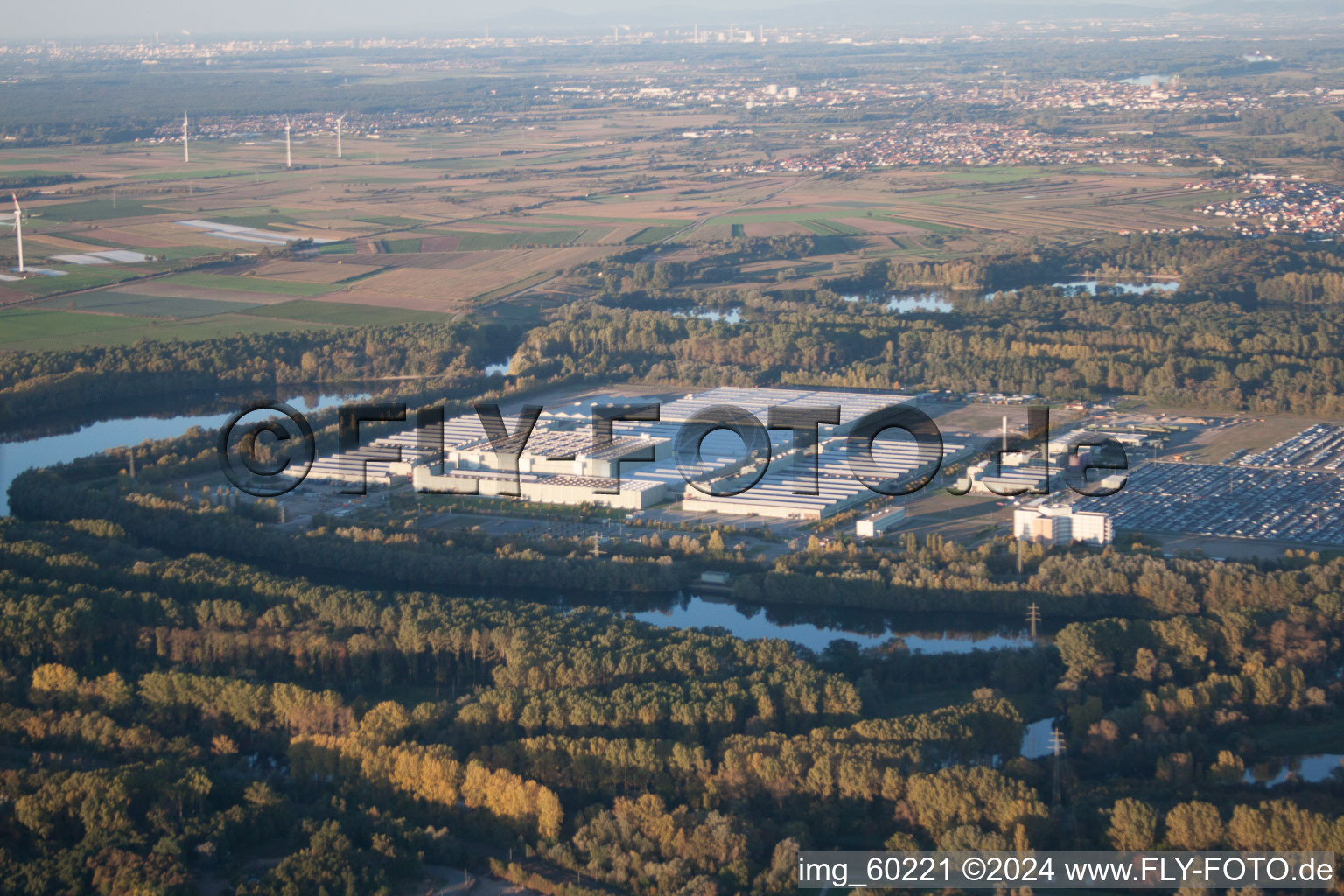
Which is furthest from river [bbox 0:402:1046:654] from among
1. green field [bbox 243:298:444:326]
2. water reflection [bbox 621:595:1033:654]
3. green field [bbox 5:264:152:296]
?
green field [bbox 5:264:152:296]

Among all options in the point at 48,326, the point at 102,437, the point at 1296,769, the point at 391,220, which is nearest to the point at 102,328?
the point at 48,326

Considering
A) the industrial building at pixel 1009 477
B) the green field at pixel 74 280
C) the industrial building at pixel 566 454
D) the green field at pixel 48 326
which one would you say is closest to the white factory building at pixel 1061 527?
the industrial building at pixel 1009 477

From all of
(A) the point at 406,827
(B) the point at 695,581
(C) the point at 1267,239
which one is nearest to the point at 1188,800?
(A) the point at 406,827

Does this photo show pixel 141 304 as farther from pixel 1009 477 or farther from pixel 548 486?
pixel 1009 477

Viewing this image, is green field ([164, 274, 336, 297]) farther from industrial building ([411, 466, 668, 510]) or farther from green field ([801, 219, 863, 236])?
industrial building ([411, 466, 668, 510])

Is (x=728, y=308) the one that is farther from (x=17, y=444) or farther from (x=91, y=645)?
(x=91, y=645)
